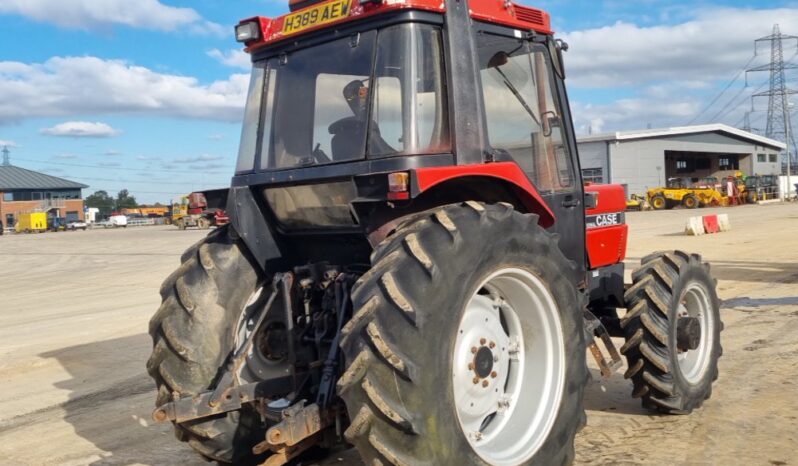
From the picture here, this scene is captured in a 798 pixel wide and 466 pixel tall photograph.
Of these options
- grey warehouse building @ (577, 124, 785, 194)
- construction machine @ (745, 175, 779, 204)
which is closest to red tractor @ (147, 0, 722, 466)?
grey warehouse building @ (577, 124, 785, 194)

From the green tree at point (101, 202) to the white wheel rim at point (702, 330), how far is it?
11305 centimetres

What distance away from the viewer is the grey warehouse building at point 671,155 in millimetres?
54781

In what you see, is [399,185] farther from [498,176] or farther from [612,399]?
[612,399]

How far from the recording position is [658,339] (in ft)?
17.0

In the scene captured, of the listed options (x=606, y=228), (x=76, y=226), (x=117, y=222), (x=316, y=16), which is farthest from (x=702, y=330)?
(x=76, y=226)

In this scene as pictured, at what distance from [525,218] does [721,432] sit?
7.65 feet

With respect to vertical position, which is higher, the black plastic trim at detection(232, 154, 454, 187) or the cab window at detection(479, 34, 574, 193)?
the cab window at detection(479, 34, 574, 193)

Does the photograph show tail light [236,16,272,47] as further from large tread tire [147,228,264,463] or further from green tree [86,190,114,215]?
green tree [86,190,114,215]

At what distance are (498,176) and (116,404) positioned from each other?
172 inches

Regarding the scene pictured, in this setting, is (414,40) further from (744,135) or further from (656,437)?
(744,135)

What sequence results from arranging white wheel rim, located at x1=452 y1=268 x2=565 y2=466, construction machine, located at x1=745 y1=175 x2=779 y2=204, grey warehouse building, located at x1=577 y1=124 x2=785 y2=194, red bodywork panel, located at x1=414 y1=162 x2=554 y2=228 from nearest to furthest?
red bodywork panel, located at x1=414 y1=162 x2=554 y2=228 → white wheel rim, located at x1=452 y1=268 x2=565 y2=466 → construction machine, located at x1=745 y1=175 x2=779 y2=204 → grey warehouse building, located at x1=577 y1=124 x2=785 y2=194

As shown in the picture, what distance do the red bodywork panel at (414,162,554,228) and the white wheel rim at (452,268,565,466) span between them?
534mm

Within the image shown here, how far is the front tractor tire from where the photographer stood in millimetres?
3164

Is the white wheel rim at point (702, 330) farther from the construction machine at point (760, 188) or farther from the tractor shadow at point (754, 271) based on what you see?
the construction machine at point (760, 188)
